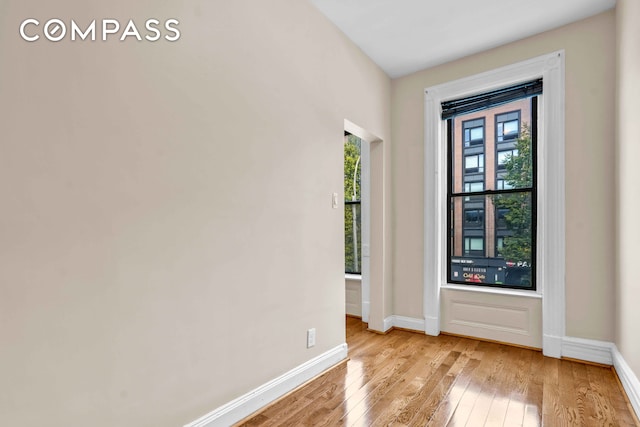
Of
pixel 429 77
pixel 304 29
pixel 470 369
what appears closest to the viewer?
pixel 304 29

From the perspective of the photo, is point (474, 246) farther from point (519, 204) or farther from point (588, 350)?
point (588, 350)

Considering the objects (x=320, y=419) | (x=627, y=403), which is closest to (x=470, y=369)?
(x=627, y=403)

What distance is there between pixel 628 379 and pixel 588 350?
1.99ft

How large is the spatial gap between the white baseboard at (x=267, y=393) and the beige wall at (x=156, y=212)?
2.5 inches

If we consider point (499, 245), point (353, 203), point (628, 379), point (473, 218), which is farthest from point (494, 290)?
point (353, 203)

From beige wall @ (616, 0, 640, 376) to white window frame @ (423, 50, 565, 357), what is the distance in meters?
0.40

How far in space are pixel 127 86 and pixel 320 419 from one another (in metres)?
2.06

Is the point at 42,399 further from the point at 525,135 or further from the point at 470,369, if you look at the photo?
the point at 525,135

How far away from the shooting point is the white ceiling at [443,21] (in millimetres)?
2646

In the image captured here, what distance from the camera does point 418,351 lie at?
10.3ft

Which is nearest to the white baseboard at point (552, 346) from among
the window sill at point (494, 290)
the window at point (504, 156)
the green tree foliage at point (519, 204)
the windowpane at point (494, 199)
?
the window sill at point (494, 290)

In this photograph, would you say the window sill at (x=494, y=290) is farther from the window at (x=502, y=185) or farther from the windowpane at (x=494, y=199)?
the window at (x=502, y=185)

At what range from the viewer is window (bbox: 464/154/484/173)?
352cm

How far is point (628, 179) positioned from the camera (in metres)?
2.34
